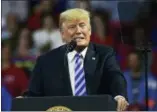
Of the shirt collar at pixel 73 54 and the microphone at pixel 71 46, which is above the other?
the microphone at pixel 71 46

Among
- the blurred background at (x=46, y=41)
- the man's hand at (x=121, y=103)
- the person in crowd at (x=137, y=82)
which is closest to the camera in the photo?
the man's hand at (x=121, y=103)

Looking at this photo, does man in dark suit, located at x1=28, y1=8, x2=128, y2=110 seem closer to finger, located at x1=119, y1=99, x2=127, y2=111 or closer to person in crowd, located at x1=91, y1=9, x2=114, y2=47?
finger, located at x1=119, y1=99, x2=127, y2=111

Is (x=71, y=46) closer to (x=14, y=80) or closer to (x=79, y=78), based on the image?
(x=79, y=78)

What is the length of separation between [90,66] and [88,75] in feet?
0.20

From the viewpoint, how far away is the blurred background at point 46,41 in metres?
6.14

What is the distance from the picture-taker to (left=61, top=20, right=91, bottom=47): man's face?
386cm

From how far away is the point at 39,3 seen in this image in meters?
7.19

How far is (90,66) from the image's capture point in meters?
3.83

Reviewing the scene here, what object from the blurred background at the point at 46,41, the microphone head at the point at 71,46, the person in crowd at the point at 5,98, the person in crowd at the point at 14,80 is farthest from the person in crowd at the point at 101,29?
the microphone head at the point at 71,46

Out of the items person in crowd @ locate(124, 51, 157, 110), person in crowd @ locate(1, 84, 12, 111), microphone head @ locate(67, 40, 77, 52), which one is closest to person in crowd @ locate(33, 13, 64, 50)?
person in crowd @ locate(1, 84, 12, 111)

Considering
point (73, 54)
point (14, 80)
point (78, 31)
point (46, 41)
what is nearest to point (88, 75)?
point (73, 54)

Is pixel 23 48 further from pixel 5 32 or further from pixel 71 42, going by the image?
pixel 71 42

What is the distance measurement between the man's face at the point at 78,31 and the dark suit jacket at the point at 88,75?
0.25 ft

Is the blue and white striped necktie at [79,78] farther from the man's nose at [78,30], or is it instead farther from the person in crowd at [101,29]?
the person in crowd at [101,29]
